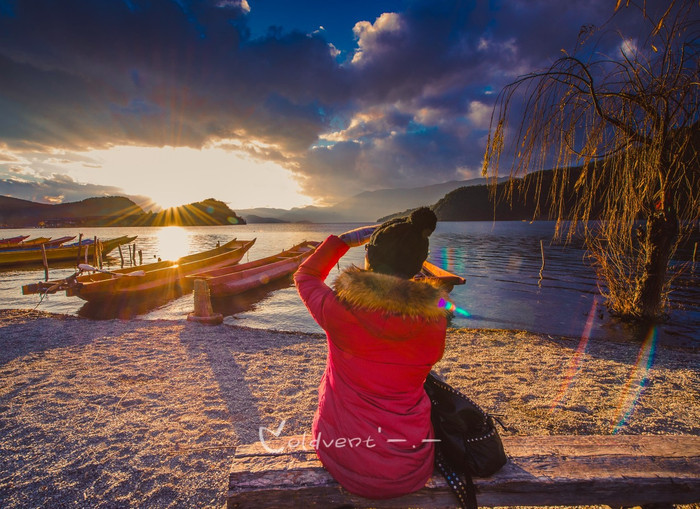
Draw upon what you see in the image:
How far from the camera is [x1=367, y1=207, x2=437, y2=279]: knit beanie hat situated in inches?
64.6

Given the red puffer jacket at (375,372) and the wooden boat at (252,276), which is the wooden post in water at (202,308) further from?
the red puffer jacket at (375,372)

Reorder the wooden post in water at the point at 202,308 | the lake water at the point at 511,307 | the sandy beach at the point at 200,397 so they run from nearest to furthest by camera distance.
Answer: the sandy beach at the point at 200,397
the wooden post in water at the point at 202,308
the lake water at the point at 511,307

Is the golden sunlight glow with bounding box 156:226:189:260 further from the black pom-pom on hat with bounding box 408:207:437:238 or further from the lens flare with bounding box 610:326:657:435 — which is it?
the black pom-pom on hat with bounding box 408:207:437:238

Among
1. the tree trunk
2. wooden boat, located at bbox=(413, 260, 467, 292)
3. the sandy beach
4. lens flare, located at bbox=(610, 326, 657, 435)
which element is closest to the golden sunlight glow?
wooden boat, located at bbox=(413, 260, 467, 292)

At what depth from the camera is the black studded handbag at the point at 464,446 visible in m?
1.79

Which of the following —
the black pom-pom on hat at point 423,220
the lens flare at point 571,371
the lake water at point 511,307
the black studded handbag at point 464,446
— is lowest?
the lake water at point 511,307

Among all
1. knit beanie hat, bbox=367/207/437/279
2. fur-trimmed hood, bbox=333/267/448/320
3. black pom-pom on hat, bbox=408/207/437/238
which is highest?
black pom-pom on hat, bbox=408/207/437/238

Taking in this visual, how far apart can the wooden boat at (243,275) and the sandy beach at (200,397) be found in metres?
5.00

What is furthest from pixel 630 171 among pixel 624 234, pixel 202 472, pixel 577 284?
pixel 577 284

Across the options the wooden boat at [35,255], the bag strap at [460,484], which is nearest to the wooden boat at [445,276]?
the bag strap at [460,484]

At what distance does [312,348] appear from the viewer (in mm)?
6887

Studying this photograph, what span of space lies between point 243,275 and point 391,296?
13.7 meters

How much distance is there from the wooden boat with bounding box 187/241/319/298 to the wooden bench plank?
34.7 feet

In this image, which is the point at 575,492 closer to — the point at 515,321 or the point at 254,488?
the point at 254,488
